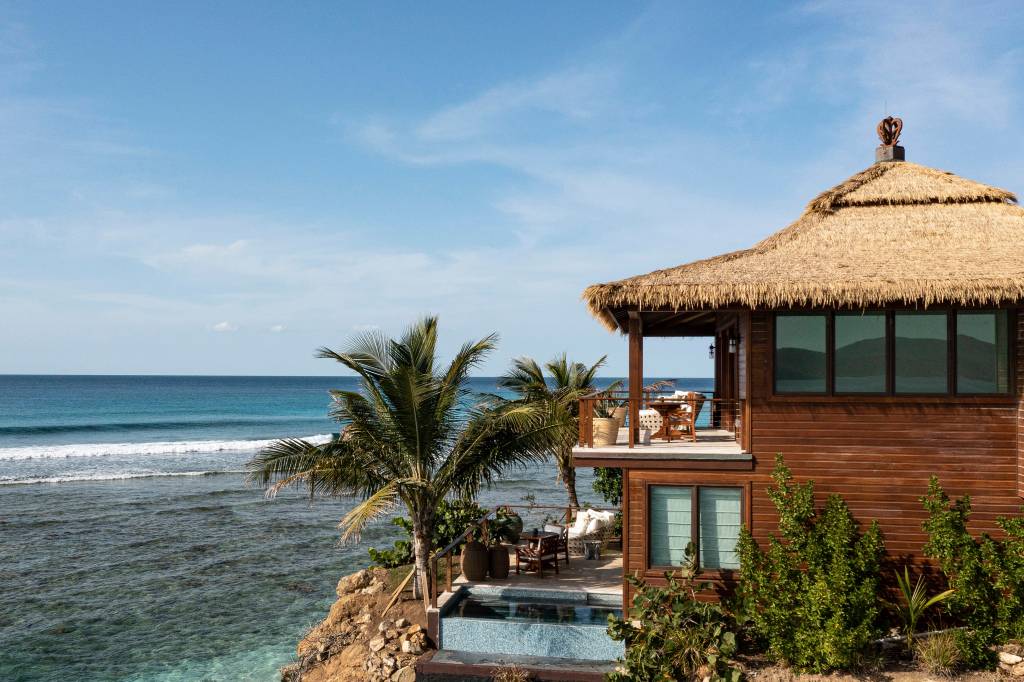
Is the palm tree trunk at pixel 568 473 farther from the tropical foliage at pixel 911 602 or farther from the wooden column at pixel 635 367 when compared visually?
the tropical foliage at pixel 911 602

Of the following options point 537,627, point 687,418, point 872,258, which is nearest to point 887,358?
point 872,258

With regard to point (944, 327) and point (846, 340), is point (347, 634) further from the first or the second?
point (944, 327)

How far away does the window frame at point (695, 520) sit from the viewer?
1112cm

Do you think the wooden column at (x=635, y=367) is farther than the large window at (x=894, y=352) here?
Yes

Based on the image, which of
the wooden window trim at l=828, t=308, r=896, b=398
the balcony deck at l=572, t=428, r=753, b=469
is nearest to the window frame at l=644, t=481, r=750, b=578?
the balcony deck at l=572, t=428, r=753, b=469

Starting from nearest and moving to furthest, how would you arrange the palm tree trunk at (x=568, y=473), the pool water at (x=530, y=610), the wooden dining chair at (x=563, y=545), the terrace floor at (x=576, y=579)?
the pool water at (x=530, y=610)
the terrace floor at (x=576, y=579)
the wooden dining chair at (x=563, y=545)
the palm tree trunk at (x=568, y=473)

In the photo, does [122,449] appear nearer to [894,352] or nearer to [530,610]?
[530,610]

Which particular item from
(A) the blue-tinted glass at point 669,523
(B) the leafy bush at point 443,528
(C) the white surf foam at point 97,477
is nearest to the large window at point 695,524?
(A) the blue-tinted glass at point 669,523

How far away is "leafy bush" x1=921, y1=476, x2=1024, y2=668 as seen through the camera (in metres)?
9.87

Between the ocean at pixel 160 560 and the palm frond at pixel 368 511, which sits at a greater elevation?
the palm frond at pixel 368 511

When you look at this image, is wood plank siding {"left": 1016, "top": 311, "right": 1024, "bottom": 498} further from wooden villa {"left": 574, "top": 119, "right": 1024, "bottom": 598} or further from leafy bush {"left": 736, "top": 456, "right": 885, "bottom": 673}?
leafy bush {"left": 736, "top": 456, "right": 885, "bottom": 673}

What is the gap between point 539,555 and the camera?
13672 millimetres

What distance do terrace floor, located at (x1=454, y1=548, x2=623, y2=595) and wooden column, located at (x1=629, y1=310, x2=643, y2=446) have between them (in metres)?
3.00

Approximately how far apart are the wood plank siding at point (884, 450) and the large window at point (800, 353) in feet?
0.58
